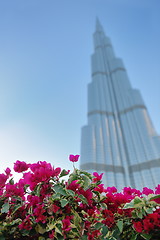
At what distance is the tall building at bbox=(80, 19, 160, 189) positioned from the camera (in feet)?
67.7

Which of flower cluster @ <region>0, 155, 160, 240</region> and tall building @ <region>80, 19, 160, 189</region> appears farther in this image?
tall building @ <region>80, 19, 160, 189</region>

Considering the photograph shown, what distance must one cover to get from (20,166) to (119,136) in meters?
23.8

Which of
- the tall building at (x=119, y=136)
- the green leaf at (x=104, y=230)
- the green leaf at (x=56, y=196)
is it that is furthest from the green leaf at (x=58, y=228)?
the tall building at (x=119, y=136)

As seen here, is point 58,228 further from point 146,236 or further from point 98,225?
point 146,236

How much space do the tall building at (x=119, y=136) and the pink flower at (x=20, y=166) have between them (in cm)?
1937

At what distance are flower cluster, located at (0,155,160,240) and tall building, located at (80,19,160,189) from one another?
1940cm

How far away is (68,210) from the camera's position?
93cm

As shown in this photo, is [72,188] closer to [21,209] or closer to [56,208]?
[56,208]

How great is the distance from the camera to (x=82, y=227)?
2.93ft

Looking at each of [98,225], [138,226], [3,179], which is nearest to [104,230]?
[98,225]

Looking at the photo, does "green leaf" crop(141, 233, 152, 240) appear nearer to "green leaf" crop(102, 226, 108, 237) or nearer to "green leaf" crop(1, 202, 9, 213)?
"green leaf" crop(102, 226, 108, 237)

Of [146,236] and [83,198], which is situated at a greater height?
[83,198]

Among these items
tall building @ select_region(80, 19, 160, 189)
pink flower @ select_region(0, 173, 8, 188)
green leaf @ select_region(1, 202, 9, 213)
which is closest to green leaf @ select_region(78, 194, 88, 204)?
green leaf @ select_region(1, 202, 9, 213)

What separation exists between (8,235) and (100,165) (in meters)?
20.8
